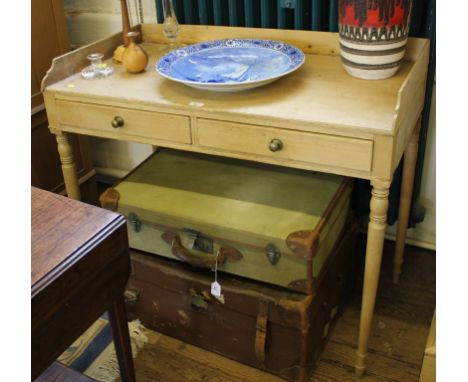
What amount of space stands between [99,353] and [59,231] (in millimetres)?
918

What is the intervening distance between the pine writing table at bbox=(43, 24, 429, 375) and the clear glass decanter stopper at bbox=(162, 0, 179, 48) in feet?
0.30

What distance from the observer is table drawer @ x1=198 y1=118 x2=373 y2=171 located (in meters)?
1.27

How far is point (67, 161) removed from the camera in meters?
1.69

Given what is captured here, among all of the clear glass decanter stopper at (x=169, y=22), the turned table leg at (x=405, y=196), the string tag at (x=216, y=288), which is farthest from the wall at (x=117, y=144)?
the string tag at (x=216, y=288)

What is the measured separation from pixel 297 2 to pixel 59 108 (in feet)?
2.57

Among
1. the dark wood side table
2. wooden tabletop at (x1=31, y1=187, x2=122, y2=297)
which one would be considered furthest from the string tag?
wooden tabletop at (x1=31, y1=187, x2=122, y2=297)

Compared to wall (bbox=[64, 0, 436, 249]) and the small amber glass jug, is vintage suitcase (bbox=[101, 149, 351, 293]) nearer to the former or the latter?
the small amber glass jug

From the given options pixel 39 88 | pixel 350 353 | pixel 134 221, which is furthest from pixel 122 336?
pixel 39 88

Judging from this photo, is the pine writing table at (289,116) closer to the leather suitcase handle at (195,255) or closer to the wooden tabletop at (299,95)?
the wooden tabletop at (299,95)

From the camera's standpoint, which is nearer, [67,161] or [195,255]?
[195,255]

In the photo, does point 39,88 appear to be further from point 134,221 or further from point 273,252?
point 273,252

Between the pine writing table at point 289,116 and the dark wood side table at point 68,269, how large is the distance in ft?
1.63

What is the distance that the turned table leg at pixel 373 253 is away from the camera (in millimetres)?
1308
